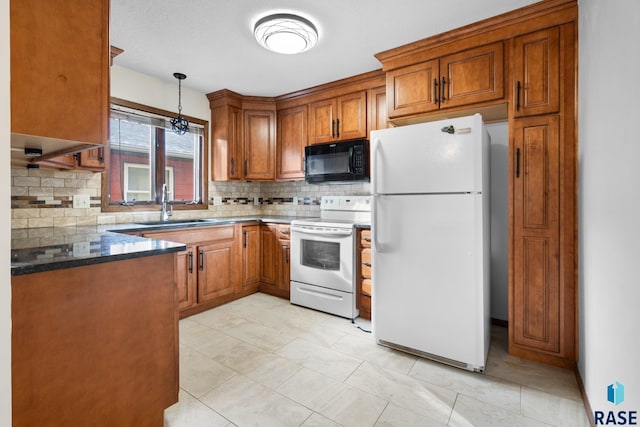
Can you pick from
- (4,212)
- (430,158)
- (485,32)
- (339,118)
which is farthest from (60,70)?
(339,118)

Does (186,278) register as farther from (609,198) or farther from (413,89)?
(609,198)

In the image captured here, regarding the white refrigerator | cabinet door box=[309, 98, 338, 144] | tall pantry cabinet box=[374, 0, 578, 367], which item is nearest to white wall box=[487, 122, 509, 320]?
tall pantry cabinet box=[374, 0, 578, 367]

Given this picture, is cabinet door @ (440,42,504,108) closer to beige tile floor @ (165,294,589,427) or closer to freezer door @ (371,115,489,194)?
freezer door @ (371,115,489,194)

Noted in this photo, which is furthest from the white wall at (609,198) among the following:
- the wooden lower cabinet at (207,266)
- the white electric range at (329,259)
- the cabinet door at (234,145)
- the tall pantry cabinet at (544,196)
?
the cabinet door at (234,145)

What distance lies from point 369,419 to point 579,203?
1.78m

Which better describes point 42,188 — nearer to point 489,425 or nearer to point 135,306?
point 135,306

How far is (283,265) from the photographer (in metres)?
3.47

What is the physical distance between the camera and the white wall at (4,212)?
2.02 feet

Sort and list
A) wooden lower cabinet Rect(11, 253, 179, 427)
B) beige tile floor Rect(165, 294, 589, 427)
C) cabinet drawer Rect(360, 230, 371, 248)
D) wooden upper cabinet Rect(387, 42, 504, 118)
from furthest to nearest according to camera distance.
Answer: cabinet drawer Rect(360, 230, 371, 248), wooden upper cabinet Rect(387, 42, 504, 118), beige tile floor Rect(165, 294, 589, 427), wooden lower cabinet Rect(11, 253, 179, 427)

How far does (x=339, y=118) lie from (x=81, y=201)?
2.53 metres

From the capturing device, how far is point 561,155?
1995mm

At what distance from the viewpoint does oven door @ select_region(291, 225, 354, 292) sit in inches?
113

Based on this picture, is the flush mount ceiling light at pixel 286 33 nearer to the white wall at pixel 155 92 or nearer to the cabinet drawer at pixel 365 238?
the white wall at pixel 155 92

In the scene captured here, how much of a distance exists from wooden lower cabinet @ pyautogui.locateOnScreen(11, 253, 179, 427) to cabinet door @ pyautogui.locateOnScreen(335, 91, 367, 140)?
2336 millimetres
